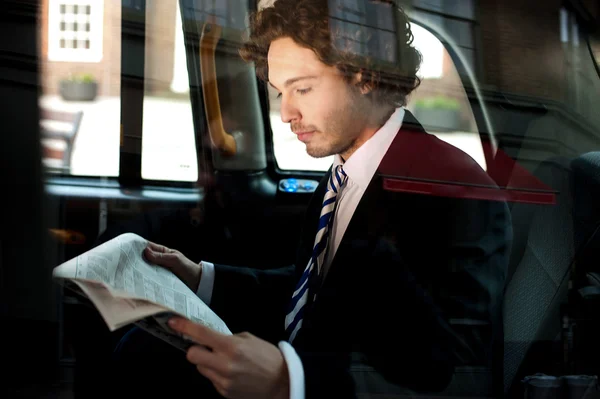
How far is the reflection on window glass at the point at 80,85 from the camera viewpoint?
1257 millimetres

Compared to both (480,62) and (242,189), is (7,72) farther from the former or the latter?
A: (480,62)

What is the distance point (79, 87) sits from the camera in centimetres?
131

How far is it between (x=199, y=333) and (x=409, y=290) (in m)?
0.40

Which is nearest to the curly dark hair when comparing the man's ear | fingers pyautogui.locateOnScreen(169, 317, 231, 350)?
the man's ear

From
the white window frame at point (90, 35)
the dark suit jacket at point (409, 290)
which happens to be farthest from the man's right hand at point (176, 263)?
the white window frame at point (90, 35)

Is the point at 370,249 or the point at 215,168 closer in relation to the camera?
the point at 370,249

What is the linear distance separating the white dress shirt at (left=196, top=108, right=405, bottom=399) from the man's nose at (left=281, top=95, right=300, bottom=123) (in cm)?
12

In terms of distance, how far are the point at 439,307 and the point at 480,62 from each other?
480 millimetres

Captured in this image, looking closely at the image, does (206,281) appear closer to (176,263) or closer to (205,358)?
(176,263)

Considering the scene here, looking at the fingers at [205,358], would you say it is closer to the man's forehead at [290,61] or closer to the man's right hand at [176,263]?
the man's right hand at [176,263]

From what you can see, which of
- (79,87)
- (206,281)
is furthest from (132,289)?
(79,87)

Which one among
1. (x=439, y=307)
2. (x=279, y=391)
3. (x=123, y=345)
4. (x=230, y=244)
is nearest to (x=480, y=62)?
(x=439, y=307)

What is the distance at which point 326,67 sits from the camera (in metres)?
1.35

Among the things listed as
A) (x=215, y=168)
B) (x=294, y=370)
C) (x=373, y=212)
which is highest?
(x=215, y=168)
